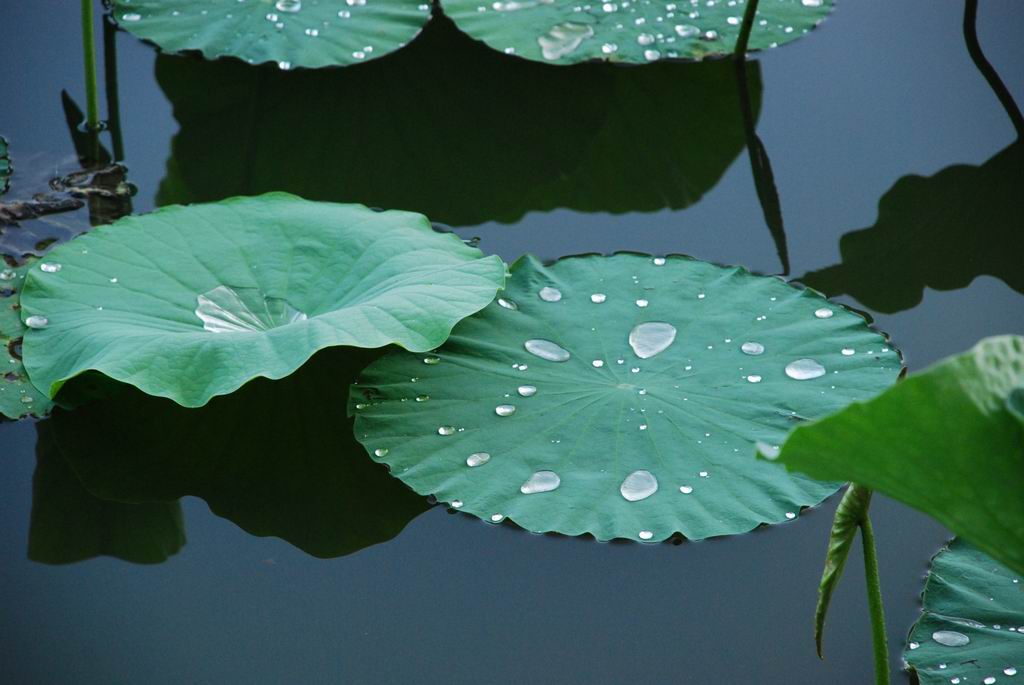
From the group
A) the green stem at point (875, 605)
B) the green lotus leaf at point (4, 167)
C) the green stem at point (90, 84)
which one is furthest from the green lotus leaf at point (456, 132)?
the green stem at point (875, 605)

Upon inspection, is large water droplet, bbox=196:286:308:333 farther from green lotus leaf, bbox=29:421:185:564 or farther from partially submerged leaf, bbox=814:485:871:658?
partially submerged leaf, bbox=814:485:871:658

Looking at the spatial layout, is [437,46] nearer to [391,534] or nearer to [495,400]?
[495,400]

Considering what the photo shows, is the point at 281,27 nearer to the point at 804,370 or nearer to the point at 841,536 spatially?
the point at 804,370

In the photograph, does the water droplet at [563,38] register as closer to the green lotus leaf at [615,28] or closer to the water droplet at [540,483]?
the green lotus leaf at [615,28]

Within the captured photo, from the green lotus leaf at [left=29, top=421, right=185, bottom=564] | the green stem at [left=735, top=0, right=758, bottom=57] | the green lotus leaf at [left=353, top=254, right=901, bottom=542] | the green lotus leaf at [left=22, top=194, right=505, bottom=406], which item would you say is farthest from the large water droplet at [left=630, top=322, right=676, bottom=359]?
the green stem at [left=735, top=0, right=758, bottom=57]

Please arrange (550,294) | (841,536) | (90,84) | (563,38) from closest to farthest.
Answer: (841,536) → (550,294) → (90,84) → (563,38)

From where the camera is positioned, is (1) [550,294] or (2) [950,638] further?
(1) [550,294]

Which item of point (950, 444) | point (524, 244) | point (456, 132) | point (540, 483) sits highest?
point (950, 444)

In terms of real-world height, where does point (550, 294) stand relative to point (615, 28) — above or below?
below

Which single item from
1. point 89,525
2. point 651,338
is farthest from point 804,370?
point 89,525
